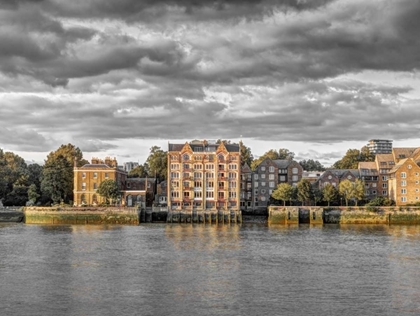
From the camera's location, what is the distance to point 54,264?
2296 inches

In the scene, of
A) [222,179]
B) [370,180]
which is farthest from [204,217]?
[370,180]

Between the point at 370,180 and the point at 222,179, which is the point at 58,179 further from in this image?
the point at 370,180

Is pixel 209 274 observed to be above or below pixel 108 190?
below

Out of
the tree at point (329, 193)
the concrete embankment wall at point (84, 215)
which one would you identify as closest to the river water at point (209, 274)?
the concrete embankment wall at point (84, 215)

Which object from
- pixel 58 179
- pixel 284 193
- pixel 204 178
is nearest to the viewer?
pixel 284 193

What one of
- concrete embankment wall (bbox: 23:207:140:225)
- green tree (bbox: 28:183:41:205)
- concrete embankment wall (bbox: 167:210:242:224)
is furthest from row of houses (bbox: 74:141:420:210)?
concrete embankment wall (bbox: 23:207:140:225)

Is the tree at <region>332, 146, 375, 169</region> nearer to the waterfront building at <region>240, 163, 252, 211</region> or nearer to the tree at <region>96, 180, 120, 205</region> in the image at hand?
the waterfront building at <region>240, 163, 252, 211</region>

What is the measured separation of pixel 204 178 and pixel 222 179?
3.60m

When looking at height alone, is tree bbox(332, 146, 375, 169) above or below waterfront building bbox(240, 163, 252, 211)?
above

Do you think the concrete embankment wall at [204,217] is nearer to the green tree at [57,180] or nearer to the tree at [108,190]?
the tree at [108,190]

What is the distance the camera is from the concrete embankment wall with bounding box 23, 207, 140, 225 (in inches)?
4407

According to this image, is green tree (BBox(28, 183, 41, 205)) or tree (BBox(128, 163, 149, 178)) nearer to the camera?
green tree (BBox(28, 183, 41, 205))

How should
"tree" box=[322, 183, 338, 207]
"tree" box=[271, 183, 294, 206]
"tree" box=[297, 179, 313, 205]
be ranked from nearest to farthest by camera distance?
"tree" box=[297, 179, 313, 205]
"tree" box=[322, 183, 338, 207]
"tree" box=[271, 183, 294, 206]

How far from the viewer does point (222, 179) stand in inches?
4894
